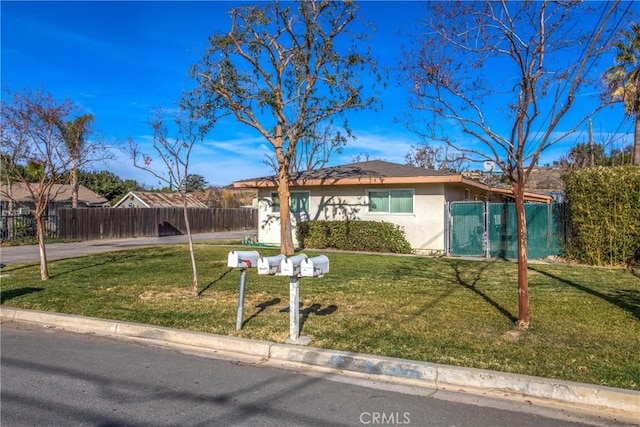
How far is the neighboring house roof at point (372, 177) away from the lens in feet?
56.7

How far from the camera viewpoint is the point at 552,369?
5.08 metres

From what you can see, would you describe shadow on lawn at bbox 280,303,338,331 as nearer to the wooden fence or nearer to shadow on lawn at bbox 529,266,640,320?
shadow on lawn at bbox 529,266,640,320

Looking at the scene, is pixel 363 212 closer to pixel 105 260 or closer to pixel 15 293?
pixel 105 260

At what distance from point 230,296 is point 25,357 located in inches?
147

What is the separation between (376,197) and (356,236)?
1.85 m

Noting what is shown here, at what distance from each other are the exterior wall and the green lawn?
163 inches

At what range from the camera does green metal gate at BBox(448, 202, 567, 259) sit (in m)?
15.3

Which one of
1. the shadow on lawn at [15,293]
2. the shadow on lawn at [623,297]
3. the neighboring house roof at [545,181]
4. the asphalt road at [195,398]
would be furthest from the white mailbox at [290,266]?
the neighboring house roof at [545,181]

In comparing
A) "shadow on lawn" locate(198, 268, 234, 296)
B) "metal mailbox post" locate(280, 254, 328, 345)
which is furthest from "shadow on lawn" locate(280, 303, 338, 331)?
"shadow on lawn" locate(198, 268, 234, 296)

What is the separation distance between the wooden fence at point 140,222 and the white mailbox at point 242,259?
82.0 ft

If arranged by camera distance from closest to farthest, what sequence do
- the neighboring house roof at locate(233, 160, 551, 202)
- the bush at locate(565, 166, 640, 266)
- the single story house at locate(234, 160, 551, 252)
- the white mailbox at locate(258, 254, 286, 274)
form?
the white mailbox at locate(258, 254, 286, 274) → the bush at locate(565, 166, 640, 266) → the neighboring house roof at locate(233, 160, 551, 202) → the single story house at locate(234, 160, 551, 252)

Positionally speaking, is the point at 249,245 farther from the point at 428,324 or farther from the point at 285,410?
the point at 285,410

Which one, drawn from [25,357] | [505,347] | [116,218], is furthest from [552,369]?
[116,218]

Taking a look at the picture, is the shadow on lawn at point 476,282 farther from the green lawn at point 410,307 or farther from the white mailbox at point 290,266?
the white mailbox at point 290,266
